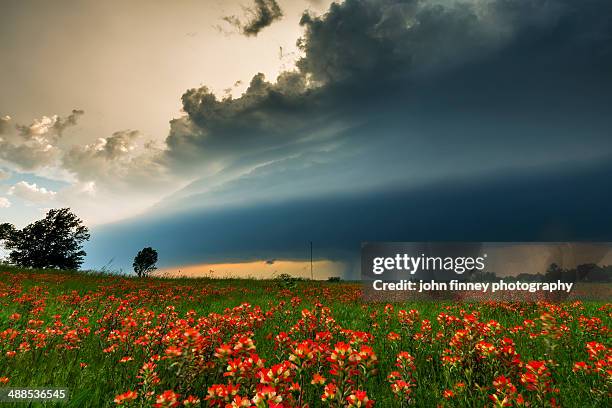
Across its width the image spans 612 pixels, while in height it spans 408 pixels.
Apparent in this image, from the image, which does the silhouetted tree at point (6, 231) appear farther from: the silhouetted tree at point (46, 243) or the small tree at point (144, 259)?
the small tree at point (144, 259)

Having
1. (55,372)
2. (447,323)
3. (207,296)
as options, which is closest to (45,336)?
(55,372)

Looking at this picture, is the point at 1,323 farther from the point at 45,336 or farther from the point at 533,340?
the point at 533,340

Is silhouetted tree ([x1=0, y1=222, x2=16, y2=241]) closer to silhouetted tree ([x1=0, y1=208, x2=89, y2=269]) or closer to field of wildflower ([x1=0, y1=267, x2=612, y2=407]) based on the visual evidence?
silhouetted tree ([x1=0, y1=208, x2=89, y2=269])

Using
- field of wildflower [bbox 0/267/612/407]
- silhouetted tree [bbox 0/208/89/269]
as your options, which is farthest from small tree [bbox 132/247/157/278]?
field of wildflower [bbox 0/267/612/407]

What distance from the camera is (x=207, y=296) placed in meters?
13.6

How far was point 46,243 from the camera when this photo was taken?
55.6m

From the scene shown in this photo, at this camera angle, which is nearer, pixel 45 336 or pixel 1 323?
pixel 45 336

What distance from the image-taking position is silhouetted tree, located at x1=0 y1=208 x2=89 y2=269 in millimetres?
54438

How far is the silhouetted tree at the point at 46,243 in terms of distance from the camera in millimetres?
54438

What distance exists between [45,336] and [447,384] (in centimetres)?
634

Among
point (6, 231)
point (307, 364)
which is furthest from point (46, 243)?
point (307, 364)

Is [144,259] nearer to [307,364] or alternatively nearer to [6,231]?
[6,231]

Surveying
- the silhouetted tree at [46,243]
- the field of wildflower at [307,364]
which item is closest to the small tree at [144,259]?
the silhouetted tree at [46,243]

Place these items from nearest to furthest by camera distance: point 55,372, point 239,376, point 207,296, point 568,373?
1. point 239,376
2. point 55,372
3. point 568,373
4. point 207,296
